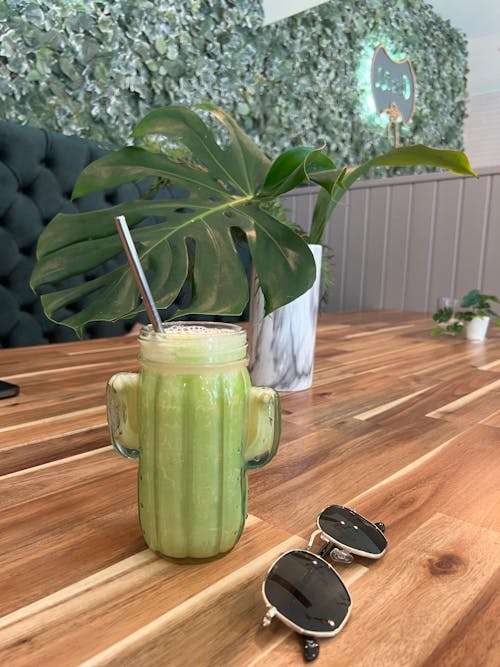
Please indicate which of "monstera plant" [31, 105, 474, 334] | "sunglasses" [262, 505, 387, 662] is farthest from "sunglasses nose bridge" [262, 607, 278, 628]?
"monstera plant" [31, 105, 474, 334]

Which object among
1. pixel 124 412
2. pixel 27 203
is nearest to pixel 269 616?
pixel 124 412

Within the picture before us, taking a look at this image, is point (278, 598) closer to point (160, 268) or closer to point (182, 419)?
point (182, 419)

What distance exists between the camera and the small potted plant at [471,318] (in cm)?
147

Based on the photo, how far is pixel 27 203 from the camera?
1.77 metres

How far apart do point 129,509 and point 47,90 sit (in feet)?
6.26

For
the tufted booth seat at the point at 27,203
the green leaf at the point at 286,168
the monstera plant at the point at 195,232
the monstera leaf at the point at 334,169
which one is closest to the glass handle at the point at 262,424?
the monstera plant at the point at 195,232

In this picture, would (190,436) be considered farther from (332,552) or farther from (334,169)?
(334,169)

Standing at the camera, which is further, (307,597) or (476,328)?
(476,328)

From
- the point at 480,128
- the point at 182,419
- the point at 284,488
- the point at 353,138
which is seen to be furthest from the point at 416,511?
the point at 480,128

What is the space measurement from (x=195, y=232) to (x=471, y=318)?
3.65ft

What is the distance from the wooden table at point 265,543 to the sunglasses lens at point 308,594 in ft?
0.03

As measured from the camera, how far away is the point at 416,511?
18.0 inches

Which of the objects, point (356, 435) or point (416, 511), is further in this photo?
point (356, 435)

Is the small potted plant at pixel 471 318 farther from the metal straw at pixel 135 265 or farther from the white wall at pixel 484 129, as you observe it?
the white wall at pixel 484 129
